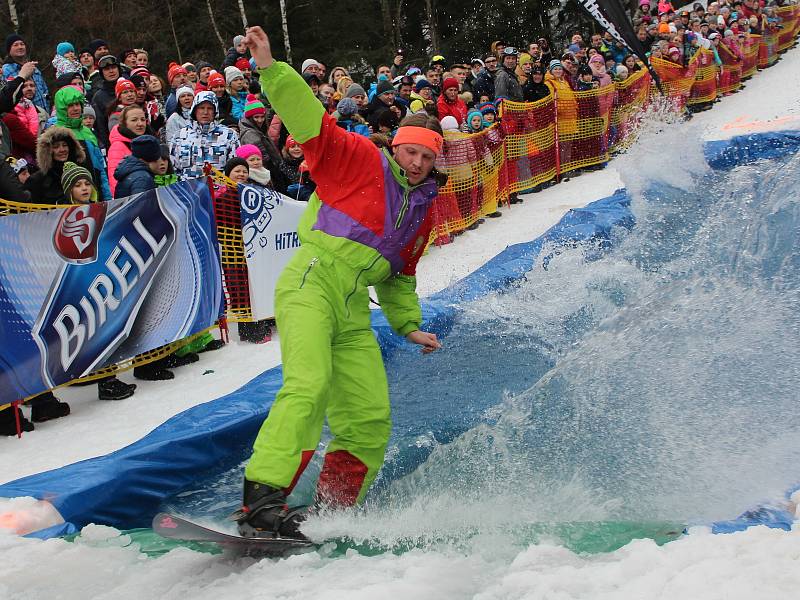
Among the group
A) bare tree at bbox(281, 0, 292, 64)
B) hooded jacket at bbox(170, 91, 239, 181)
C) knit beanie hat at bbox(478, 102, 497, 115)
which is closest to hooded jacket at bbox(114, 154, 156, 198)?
hooded jacket at bbox(170, 91, 239, 181)

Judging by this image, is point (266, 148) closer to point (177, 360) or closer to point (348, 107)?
point (348, 107)

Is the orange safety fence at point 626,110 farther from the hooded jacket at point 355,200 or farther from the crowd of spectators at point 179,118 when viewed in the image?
the hooded jacket at point 355,200

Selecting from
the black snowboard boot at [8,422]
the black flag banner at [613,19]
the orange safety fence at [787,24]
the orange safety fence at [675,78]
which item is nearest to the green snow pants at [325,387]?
the black snowboard boot at [8,422]

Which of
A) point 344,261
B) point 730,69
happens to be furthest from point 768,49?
point 344,261

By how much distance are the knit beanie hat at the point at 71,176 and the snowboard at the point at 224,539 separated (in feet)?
12.0

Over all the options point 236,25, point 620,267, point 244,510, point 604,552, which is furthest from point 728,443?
point 236,25

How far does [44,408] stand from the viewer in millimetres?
5781

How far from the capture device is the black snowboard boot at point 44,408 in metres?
5.76

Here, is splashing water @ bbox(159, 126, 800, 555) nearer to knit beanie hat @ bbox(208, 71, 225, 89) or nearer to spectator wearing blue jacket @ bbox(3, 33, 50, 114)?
knit beanie hat @ bbox(208, 71, 225, 89)

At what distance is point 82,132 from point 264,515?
5.33m

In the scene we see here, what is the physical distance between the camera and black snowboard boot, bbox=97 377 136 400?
6188 millimetres

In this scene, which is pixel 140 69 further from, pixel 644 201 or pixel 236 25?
pixel 236 25

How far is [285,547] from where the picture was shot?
3.32 m

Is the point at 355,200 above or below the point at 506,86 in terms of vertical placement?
below
